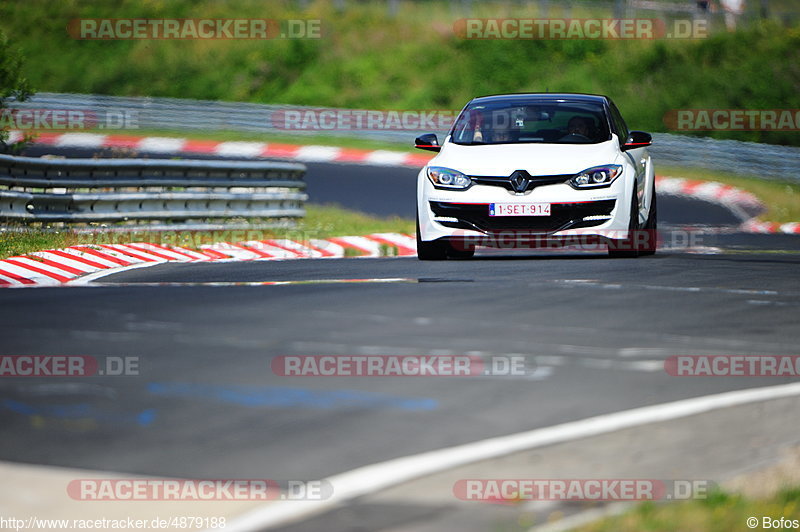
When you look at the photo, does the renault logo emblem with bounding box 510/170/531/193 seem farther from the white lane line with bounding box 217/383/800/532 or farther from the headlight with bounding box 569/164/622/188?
the white lane line with bounding box 217/383/800/532

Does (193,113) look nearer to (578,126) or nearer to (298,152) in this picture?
(298,152)

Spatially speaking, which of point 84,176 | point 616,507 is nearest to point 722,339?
point 616,507

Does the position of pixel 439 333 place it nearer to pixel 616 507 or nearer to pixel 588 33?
pixel 616 507

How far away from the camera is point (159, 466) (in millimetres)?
5258

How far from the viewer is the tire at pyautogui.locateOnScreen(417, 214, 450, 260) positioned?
547 inches

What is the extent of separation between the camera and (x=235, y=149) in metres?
35.2

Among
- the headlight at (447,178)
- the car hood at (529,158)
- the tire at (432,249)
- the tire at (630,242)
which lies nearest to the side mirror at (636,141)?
the car hood at (529,158)

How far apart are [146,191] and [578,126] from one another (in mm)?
6528

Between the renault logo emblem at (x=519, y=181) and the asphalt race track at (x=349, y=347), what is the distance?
2.52 feet

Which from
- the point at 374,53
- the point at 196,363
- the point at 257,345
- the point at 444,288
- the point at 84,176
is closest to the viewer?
the point at 196,363

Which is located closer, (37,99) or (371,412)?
(371,412)

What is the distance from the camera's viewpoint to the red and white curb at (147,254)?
13289 mm

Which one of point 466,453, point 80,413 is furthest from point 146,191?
point 466,453

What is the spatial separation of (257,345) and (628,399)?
94.5 inches
